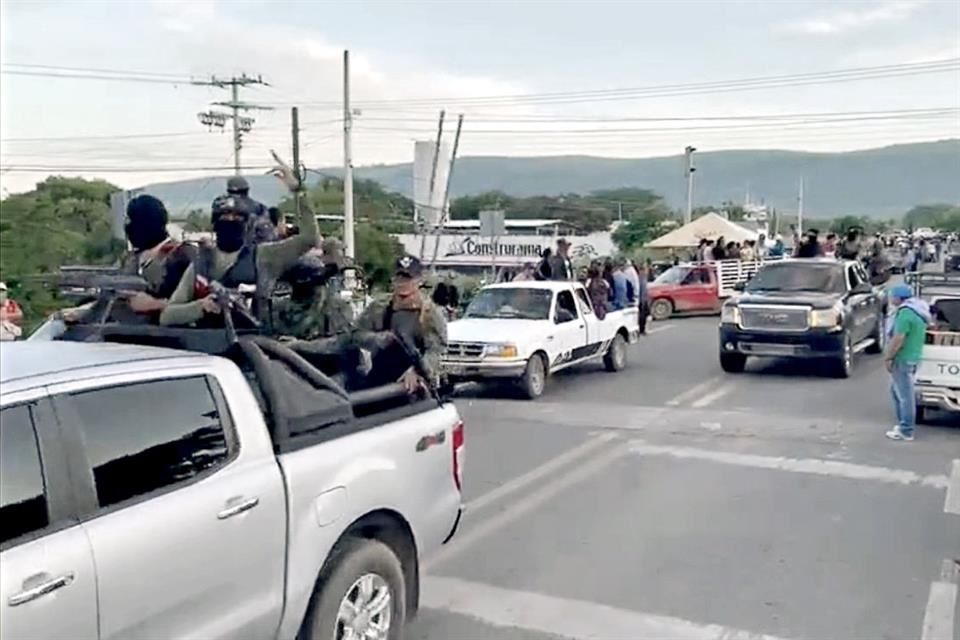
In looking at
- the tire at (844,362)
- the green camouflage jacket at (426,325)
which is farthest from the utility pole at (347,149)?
the green camouflage jacket at (426,325)

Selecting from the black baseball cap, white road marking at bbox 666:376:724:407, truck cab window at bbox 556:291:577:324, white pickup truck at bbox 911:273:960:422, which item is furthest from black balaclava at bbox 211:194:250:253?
truck cab window at bbox 556:291:577:324

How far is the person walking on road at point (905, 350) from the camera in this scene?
34.6 feet

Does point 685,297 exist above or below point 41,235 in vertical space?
below

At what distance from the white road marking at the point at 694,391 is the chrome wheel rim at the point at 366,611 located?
29.2 feet

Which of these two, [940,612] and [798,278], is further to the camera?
[798,278]

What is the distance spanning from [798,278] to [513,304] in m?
5.06

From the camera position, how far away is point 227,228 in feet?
19.0

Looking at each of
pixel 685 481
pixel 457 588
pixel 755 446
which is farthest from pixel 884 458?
pixel 457 588

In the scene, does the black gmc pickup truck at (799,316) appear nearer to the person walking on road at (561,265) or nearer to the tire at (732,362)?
the tire at (732,362)

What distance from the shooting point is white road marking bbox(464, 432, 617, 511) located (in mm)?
8354

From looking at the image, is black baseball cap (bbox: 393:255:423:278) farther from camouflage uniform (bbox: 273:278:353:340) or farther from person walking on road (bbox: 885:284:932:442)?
person walking on road (bbox: 885:284:932:442)

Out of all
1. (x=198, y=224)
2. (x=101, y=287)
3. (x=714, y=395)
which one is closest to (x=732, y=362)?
(x=714, y=395)

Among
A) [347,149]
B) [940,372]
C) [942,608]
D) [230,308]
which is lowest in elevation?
[942,608]

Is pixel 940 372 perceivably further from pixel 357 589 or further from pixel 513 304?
pixel 357 589
